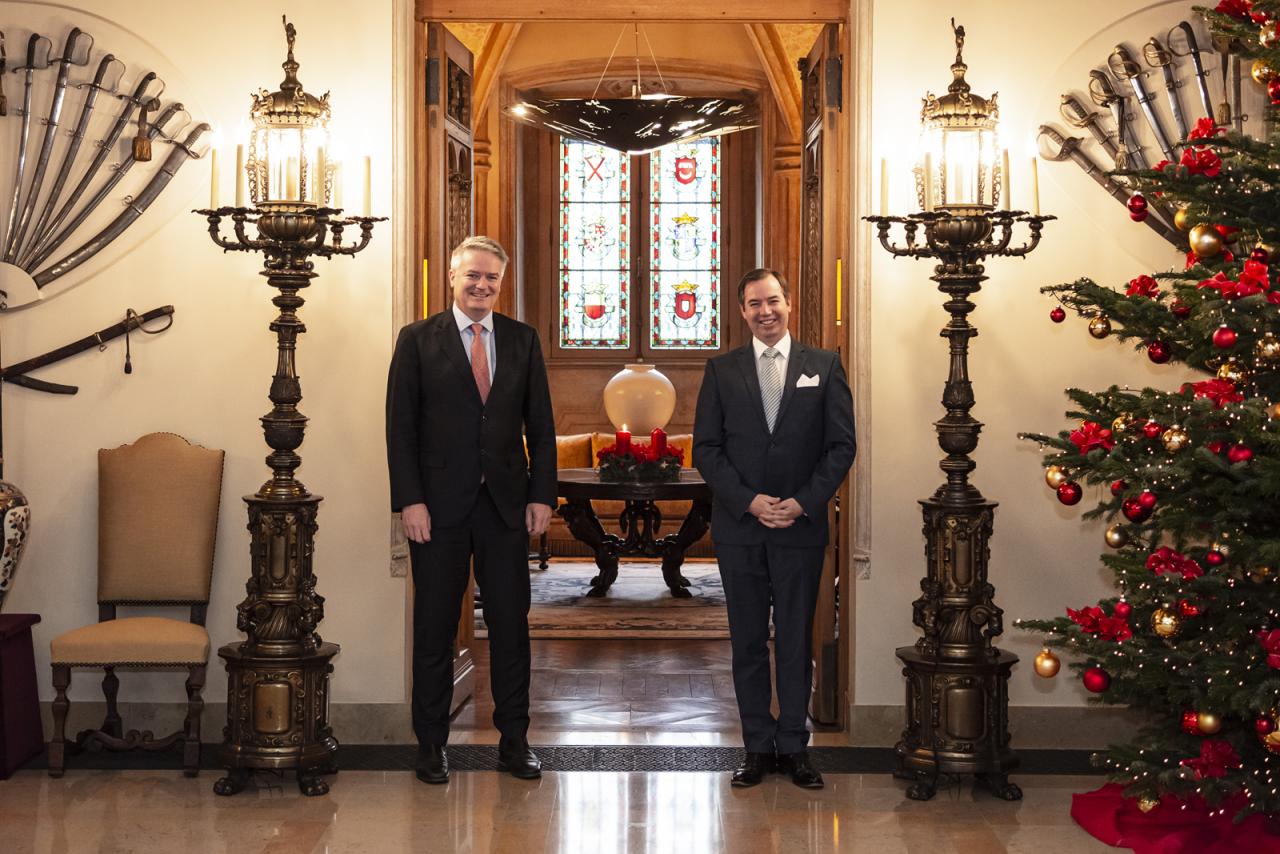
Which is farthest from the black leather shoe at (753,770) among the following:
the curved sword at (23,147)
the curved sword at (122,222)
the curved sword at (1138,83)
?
the curved sword at (23,147)

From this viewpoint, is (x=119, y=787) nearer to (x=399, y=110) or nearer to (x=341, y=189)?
(x=341, y=189)

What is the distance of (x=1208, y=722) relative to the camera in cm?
354

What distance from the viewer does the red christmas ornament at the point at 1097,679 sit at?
3779 millimetres

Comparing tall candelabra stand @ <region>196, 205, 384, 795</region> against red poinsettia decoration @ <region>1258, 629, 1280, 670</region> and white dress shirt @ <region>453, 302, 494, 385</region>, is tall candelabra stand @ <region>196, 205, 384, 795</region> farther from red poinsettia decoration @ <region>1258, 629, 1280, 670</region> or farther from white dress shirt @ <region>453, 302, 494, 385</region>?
red poinsettia decoration @ <region>1258, 629, 1280, 670</region>

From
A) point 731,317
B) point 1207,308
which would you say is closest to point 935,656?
point 1207,308

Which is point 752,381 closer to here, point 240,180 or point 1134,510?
point 1134,510

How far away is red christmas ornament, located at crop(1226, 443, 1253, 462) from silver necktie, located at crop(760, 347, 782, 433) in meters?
1.58

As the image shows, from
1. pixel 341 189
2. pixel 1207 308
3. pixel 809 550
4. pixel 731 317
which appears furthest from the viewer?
pixel 731 317

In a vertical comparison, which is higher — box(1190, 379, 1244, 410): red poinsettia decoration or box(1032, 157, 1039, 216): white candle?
box(1032, 157, 1039, 216): white candle

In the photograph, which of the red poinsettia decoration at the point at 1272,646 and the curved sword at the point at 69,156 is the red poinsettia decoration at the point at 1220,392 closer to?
the red poinsettia decoration at the point at 1272,646

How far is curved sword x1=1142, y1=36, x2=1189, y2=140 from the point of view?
5184mm

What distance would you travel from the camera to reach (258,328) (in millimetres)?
5293

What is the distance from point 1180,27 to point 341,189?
9.92 ft

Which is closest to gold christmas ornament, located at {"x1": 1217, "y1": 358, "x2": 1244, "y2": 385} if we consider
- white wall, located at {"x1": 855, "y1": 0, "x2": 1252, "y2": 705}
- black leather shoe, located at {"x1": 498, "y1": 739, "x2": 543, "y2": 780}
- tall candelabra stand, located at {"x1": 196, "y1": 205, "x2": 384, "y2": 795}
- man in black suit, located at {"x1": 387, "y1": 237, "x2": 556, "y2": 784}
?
white wall, located at {"x1": 855, "y1": 0, "x2": 1252, "y2": 705}
